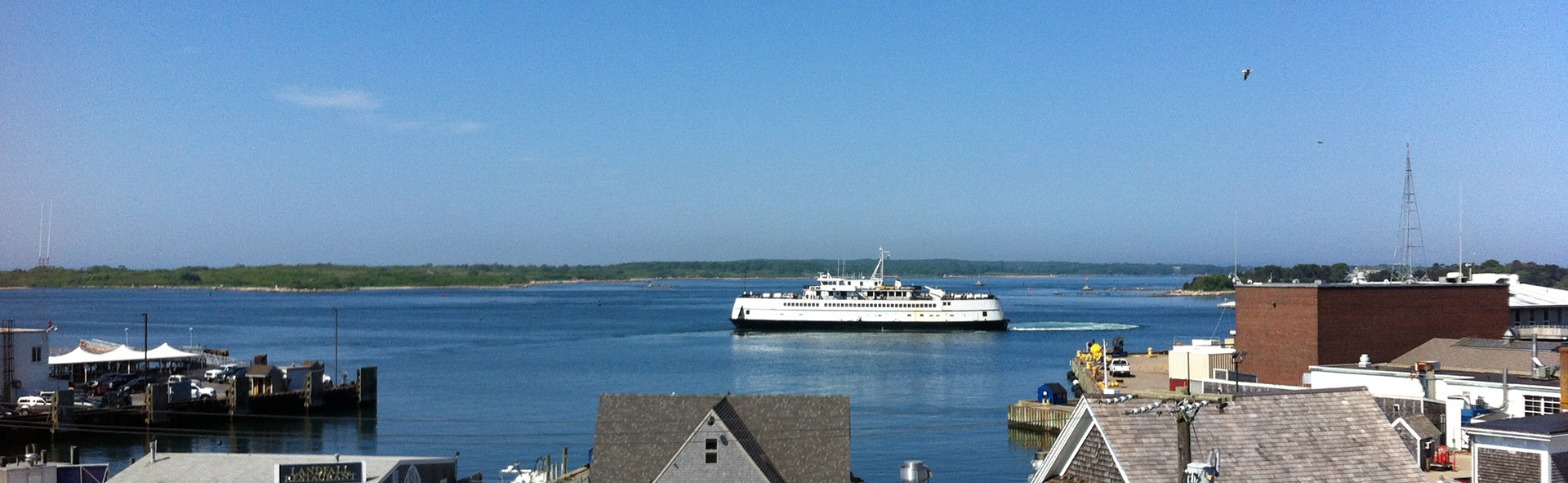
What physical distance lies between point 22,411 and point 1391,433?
34.8 meters

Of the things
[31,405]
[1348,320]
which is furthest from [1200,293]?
[31,405]

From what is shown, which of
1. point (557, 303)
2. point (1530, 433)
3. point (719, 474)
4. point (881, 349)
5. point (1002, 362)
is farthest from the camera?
point (557, 303)

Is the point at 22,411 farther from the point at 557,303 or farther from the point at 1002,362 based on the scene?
the point at 557,303

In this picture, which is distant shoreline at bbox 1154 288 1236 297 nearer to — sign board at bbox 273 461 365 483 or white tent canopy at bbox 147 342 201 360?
white tent canopy at bbox 147 342 201 360

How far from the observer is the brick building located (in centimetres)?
3322

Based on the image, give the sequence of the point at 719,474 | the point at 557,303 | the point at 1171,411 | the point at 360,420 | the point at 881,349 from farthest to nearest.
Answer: the point at 557,303 → the point at 881,349 → the point at 360,420 → the point at 719,474 → the point at 1171,411

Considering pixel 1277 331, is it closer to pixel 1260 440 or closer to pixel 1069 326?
pixel 1260 440

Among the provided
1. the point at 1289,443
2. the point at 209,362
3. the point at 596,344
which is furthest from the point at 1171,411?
the point at 596,344

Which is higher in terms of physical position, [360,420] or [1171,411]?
[1171,411]

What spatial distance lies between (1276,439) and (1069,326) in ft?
281

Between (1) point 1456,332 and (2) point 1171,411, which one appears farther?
(1) point 1456,332

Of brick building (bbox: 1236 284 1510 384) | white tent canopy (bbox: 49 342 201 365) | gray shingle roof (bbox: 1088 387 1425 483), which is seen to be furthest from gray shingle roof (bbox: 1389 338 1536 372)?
white tent canopy (bbox: 49 342 201 365)

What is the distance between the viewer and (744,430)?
18.5m

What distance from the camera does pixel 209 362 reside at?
52500mm
